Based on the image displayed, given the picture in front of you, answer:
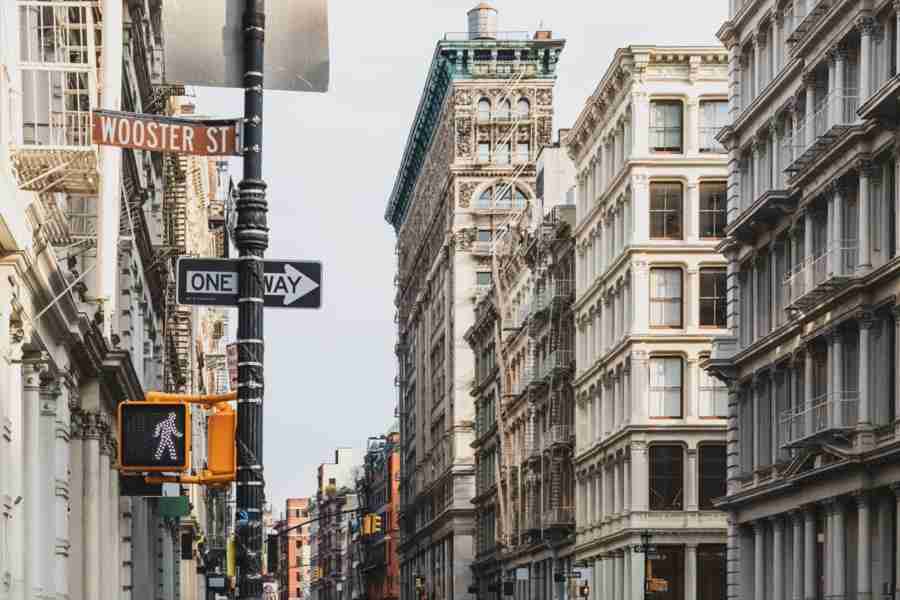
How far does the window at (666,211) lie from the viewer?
80.6 m

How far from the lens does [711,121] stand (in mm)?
80562

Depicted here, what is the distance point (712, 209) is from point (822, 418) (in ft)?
100

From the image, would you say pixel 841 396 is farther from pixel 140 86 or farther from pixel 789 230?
pixel 140 86

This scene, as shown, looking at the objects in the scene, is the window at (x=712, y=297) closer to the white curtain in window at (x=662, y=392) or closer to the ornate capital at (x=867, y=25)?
the white curtain in window at (x=662, y=392)

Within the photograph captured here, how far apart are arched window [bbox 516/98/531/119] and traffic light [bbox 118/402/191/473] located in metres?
126

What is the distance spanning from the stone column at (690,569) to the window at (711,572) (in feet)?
0.60

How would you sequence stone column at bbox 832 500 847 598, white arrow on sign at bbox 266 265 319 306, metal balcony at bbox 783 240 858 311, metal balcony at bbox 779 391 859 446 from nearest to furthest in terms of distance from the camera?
white arrow on sign at bbox 266 265 319 306, metal balcony at bbox 779 391 859 446, metal balcony at bbox 783 240 858 311, stone column at bbox 832 500 847 598

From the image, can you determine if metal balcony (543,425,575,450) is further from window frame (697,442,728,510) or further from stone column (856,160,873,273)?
stone column (856,160,873,273)

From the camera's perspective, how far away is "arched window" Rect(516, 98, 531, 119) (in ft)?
464

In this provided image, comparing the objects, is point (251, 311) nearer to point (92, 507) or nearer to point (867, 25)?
point (92, 507)

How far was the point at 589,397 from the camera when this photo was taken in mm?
89750

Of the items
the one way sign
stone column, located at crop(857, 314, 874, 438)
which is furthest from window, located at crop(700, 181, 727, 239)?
the one way sign

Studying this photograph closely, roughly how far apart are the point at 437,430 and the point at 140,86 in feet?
327

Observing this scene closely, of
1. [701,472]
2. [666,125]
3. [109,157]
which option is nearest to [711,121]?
[666,125]
